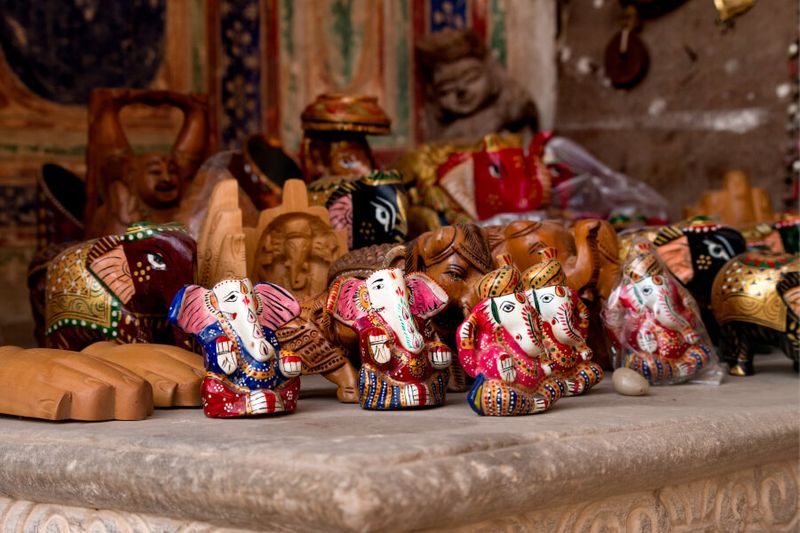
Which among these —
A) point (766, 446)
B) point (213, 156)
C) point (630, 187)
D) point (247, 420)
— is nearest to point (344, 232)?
point (213, 156)

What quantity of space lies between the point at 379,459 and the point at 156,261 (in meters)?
1.02

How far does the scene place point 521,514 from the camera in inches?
67.4

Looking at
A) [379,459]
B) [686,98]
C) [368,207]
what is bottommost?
[379,459]

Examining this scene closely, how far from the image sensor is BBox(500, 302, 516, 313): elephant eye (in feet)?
6.64

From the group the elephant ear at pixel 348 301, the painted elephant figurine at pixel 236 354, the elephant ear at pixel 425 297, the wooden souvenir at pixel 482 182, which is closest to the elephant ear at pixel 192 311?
the painted elephant figurine at pixel 236 354

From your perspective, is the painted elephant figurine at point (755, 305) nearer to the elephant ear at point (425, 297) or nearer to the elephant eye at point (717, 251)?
the elephant eye at point (717, 251)

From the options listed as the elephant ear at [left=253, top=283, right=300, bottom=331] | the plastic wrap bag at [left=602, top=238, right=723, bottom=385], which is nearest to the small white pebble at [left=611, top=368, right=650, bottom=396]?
the plastic wrap bag at [left=602, top=238, right=723, bottom=385]

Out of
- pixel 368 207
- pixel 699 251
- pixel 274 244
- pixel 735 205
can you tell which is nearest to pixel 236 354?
pixel 274 244

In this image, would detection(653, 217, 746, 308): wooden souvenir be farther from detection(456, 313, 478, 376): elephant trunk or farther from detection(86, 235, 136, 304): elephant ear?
detection(86, 235, 136, 304): elephant ear

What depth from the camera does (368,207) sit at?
10.0 ft

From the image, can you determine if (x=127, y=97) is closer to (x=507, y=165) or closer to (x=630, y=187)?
(x=507, y=165)

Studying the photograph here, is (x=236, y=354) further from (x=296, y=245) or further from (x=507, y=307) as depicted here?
(x=296, y=245)

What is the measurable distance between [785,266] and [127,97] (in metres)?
1.87

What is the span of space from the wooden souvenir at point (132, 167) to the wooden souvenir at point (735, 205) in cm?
156
